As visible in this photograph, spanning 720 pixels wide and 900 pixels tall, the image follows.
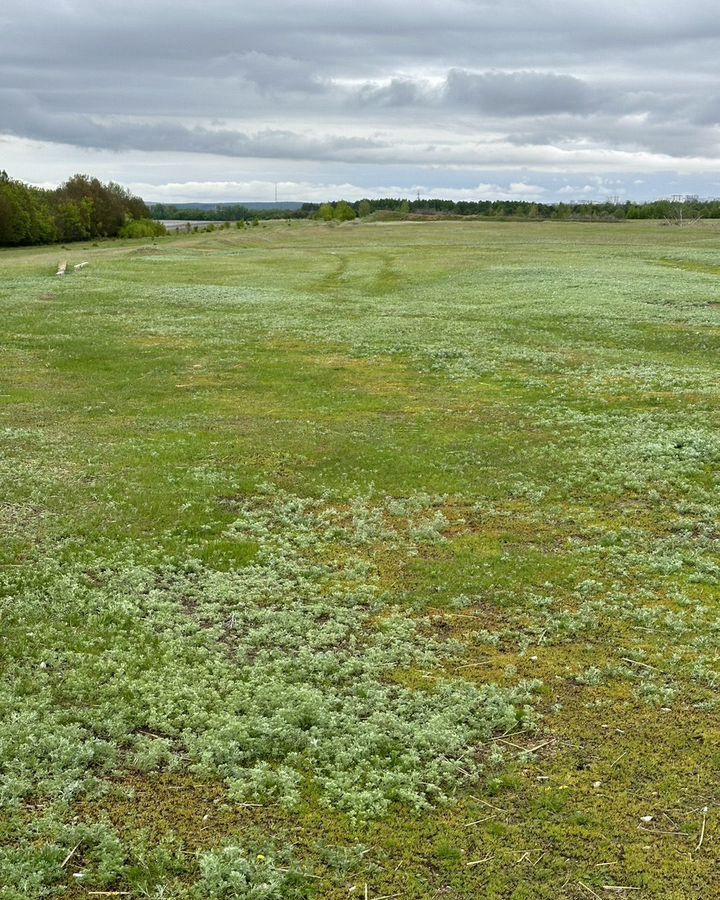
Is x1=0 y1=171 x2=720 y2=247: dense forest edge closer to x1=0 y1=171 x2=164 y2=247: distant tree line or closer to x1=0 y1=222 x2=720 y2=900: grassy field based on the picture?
x1=0 y1=171 x2=164 y2=247: distant tree line

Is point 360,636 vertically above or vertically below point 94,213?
below

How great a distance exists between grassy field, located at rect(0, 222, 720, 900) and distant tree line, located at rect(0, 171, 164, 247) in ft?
309

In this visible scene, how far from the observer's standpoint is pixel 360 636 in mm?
10641

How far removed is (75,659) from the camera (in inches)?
390

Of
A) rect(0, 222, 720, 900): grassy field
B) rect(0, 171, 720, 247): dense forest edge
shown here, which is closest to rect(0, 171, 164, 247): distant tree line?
rect(0, 171, 720, 247): dense forest edge

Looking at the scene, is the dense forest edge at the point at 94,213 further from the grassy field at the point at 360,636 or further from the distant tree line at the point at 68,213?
the grassy field at the point at 360,636

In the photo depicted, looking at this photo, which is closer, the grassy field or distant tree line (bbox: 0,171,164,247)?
the grassy field

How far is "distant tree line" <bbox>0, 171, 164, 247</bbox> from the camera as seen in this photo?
109 m

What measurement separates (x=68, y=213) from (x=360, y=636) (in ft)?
416

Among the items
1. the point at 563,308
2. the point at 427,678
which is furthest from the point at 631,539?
the point at 563,308

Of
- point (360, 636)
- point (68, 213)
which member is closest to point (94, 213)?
point (68, 213)

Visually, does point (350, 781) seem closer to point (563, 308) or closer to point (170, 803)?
point (170, 803)

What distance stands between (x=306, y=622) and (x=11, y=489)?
26.3 ft

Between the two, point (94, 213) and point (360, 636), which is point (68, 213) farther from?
point (360, 636)
